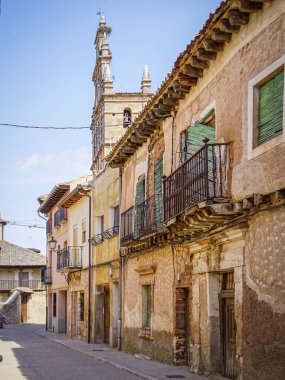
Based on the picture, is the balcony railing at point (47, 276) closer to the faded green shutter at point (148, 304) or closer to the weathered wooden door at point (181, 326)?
the faded green shutter at point (148, 304)

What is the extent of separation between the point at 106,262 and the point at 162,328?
286 inches

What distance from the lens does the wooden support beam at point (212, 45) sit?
11.9 metres

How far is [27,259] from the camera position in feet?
214

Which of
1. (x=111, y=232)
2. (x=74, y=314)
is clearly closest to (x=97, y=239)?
(x=111, y=232)

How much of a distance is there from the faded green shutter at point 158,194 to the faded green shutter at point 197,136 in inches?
85.9

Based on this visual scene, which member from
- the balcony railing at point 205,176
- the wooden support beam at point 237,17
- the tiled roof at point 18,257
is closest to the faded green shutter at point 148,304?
the balcony railing at point 205,176

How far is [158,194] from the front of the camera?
15555 mm

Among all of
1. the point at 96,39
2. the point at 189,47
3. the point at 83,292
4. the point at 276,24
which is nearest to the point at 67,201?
the point at 83,292

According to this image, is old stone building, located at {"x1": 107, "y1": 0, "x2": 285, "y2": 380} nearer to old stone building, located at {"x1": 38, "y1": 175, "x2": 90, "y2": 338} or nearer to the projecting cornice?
the projecting cornice

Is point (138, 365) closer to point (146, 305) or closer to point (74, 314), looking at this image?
point (146, 305)

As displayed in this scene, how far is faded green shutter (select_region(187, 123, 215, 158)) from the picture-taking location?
13.1m

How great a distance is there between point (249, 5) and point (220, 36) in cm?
131

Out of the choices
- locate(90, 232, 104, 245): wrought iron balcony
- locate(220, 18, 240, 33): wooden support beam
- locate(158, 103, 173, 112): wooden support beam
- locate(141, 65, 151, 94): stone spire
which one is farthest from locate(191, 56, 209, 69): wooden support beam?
locate(141, 65, 151, 94): stone spire

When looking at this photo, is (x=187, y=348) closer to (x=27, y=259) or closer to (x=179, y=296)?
(x=179, y=296)
